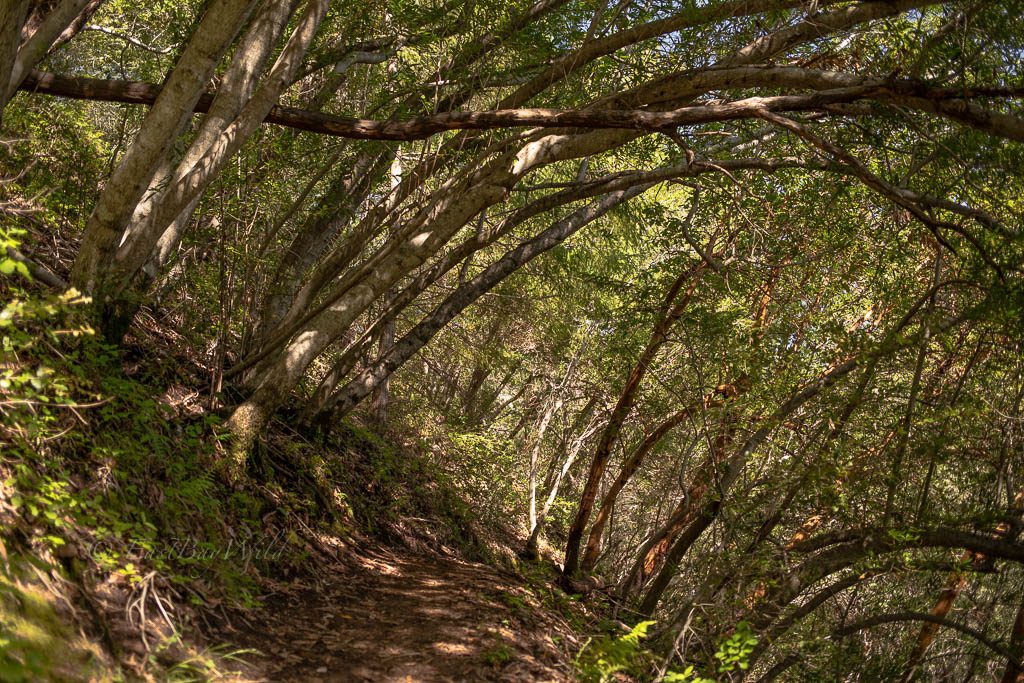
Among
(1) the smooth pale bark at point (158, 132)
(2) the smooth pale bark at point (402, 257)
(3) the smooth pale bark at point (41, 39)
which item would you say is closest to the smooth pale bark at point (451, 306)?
(2) the smooth pale bark at point (402, 257)

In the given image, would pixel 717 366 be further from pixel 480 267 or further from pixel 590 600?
pixel 480 267

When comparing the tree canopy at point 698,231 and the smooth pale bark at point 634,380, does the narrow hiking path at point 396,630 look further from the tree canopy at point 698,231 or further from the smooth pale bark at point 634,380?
the smooth pale bark at point 634,380

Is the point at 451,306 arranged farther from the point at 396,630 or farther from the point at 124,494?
the point at 124,494

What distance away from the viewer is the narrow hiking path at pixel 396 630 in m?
4.99

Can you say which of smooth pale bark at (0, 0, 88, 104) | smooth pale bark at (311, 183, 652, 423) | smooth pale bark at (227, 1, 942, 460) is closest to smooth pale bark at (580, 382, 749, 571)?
smooth pale bark at (311, 183, 652, 423)

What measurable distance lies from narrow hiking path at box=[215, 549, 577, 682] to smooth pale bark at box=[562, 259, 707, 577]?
210cm

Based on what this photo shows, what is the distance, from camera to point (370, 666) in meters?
5.16

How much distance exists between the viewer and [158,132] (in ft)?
18.0

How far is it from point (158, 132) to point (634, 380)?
19.5ft

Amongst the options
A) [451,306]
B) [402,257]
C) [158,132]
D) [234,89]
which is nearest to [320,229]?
[451,306]

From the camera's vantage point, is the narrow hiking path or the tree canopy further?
the tree canopy

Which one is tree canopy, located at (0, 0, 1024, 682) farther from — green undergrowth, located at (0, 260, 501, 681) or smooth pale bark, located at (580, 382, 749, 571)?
green undergrowth, located at (0, 260, 501, 681)

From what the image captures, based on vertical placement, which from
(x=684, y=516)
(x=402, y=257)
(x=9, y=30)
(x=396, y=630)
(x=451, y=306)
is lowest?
(x=396, y=630)

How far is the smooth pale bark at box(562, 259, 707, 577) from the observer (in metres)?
8.95
